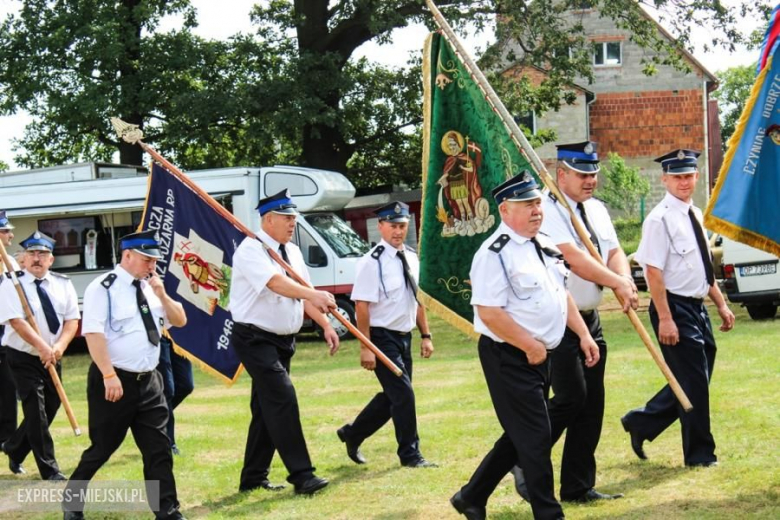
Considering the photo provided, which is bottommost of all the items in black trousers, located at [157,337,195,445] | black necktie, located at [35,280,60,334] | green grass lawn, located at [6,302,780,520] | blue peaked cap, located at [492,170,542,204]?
green grass lawn, located at [6,302,780,520]

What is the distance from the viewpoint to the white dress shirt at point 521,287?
6285 mm

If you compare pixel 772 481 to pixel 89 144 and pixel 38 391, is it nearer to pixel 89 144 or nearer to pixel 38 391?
pixel 38 391

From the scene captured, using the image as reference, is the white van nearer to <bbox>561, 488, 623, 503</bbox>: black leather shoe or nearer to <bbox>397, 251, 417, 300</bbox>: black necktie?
<bbox>397, 251, 417, 300</bbox>: black necktie

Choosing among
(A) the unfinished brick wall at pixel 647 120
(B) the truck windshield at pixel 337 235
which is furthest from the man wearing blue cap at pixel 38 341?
(A) the unfinished brick wall at pixel 647 120

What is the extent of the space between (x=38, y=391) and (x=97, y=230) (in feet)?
44.7

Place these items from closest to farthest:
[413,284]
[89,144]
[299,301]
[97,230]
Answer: [299,301] → [413,284] → [97,230] → [89,144]

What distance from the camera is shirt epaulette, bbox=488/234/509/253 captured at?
6.30 meters

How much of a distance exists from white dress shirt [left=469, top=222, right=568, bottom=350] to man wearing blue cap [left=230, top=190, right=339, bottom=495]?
185 cm

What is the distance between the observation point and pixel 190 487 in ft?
29.0

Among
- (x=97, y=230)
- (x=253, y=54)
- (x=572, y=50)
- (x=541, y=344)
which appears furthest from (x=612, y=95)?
(x=541, y=344)

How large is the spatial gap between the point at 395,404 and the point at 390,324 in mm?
623

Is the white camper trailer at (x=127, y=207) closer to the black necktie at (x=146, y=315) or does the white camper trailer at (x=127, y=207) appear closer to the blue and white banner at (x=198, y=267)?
the blue and white banner at (x=198, y=267)

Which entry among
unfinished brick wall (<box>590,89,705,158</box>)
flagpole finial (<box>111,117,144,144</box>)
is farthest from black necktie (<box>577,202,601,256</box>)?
unfinished brick wall (<box>590,89,705,158</box>)

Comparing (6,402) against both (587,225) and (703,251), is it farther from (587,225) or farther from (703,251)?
(703,251)
